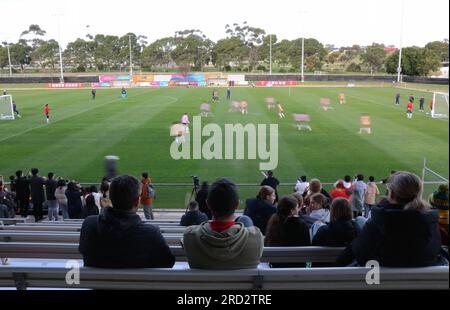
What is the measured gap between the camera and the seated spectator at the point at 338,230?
11.8 ft

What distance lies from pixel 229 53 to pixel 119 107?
62456 mm

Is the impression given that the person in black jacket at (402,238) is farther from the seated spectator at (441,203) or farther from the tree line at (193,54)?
the tree line at (193,54)

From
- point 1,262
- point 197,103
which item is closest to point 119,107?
point 197,103

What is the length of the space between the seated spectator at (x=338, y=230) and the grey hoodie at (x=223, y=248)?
109cm

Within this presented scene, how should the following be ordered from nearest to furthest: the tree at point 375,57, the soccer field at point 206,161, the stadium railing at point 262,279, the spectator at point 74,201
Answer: the stadium railing at point 262,279 < the spectator at point 74,201 < the soccer field at point 206,161 < the tree at point 375,57

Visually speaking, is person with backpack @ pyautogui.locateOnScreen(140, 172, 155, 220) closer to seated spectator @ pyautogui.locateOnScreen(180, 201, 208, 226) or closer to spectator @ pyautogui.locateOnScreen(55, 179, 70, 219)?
spectator @ pyautogui.locateOnScreen(55, 179, 70, 219)

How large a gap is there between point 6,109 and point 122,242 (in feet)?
107

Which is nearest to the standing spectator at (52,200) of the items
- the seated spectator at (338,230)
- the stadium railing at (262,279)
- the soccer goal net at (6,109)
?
the seated spectator at (338,230)

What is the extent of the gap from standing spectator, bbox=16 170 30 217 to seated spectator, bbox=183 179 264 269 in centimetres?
912

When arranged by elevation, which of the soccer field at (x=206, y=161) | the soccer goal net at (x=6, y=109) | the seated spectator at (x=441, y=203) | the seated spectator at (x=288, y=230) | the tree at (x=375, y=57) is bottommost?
the soccer field at (x=206, y=161)

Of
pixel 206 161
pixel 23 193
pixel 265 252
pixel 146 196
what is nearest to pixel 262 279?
pixel 265 252

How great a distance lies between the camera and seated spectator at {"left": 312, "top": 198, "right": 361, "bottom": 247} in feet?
11.8
